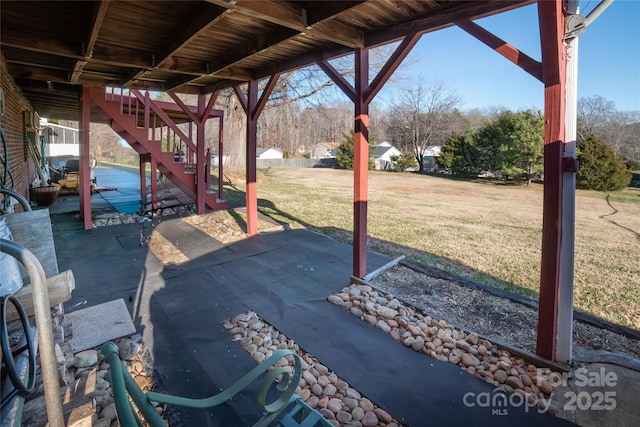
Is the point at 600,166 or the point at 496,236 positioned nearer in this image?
the point at 496,236

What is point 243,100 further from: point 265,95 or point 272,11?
point 272,11

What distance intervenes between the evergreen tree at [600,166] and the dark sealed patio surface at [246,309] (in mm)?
15647

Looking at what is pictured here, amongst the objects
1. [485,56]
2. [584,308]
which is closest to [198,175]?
[584,308]

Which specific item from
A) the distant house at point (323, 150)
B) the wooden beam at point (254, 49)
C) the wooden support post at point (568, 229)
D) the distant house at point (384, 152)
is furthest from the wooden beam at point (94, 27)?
the distant house at point (323, 150)

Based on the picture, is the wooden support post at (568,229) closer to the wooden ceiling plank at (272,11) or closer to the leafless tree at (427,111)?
the wooden ceiling plank at (272,11)

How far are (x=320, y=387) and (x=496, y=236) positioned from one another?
18.1 feet

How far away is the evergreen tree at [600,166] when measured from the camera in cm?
1523

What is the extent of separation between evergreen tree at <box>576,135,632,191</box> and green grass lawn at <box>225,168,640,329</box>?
3.19 m

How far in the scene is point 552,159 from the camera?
2.40 m

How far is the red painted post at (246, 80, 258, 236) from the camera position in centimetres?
550

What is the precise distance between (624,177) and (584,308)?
54.8 ft

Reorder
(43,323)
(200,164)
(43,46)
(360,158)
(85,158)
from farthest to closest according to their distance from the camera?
(200,164) < (85,158) < (360,158) < (43,46) < (43,323)

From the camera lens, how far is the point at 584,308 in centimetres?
344

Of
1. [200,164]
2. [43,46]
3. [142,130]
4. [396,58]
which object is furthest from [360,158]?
[142,130]
